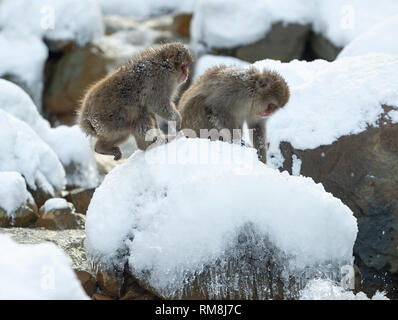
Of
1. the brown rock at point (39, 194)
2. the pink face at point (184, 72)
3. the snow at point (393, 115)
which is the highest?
the pink face at point (184, 72)

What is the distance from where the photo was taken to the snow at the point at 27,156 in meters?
5.62

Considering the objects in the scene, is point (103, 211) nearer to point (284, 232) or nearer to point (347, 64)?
point (284, 232)

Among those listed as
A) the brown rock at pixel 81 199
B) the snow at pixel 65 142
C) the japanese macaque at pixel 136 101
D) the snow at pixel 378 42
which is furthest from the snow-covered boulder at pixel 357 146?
the snow at pixel 65 142

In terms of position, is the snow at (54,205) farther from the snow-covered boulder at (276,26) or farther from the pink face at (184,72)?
the snow-covered boulder at (276,26)

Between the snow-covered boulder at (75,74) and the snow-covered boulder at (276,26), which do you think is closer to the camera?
the snow-covered boulder at (276,26)

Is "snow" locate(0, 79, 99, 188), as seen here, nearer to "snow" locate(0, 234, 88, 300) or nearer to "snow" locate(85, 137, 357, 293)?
"snow" locate(85, 137, 357, 293)

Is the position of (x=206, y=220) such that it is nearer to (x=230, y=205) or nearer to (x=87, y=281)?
(x=230, y=205)

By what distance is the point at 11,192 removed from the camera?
5.03 metres

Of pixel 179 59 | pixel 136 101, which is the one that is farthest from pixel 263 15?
pixel 136 101

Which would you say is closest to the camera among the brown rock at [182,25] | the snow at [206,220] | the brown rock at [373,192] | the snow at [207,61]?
the snow at [206,220]

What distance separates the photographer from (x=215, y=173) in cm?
343

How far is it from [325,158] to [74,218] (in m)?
2.24

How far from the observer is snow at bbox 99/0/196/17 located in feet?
44.2
